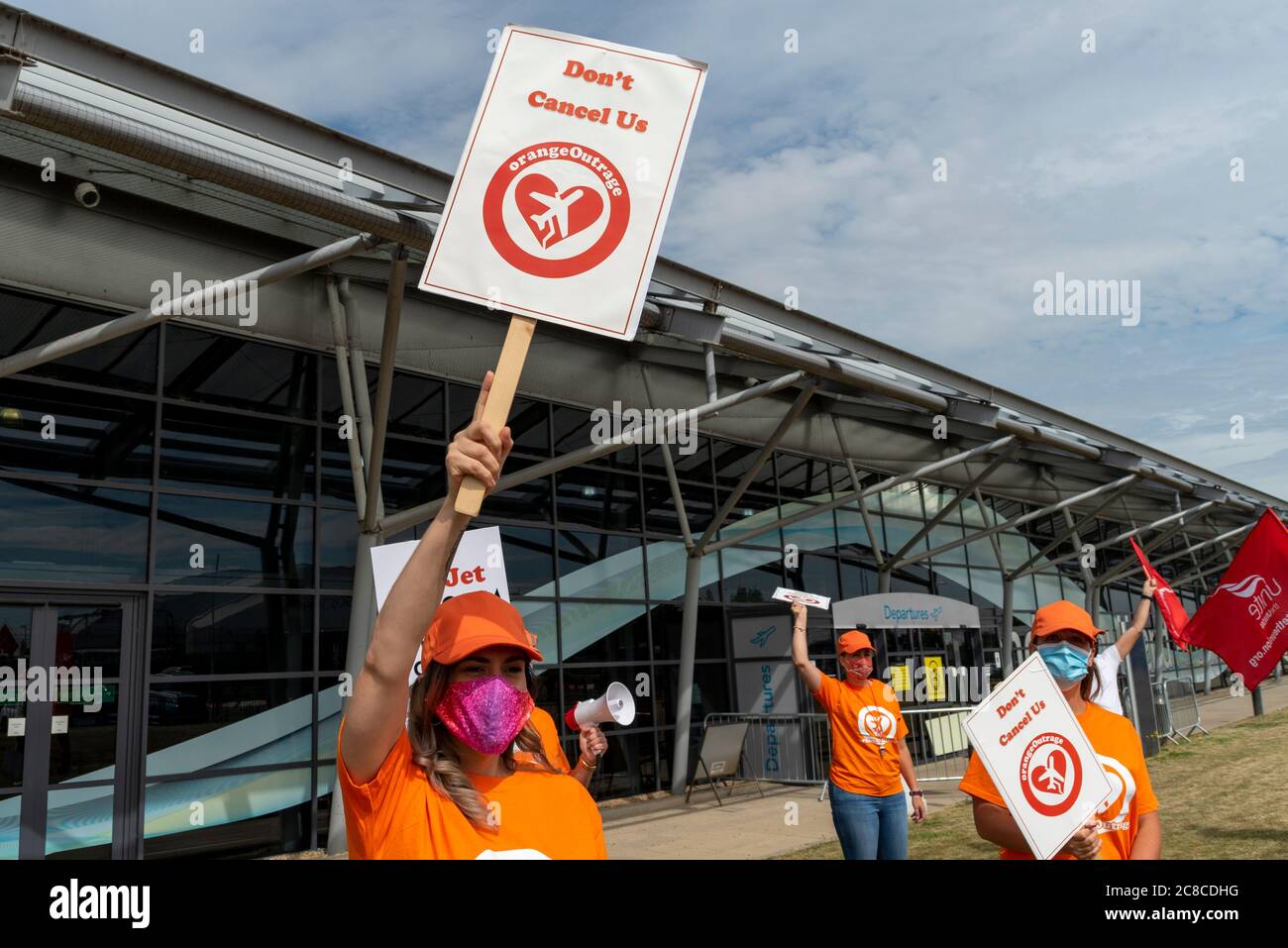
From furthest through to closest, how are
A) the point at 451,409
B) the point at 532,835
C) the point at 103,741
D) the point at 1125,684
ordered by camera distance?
the point at 1125,684 < the point at 451,409 < the point at 103,741 < the point at 532,835

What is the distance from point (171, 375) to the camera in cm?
1090

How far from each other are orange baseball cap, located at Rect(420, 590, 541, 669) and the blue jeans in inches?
178

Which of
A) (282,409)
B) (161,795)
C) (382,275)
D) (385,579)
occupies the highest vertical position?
(382,275)

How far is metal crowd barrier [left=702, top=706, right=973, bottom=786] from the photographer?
15.7 metres

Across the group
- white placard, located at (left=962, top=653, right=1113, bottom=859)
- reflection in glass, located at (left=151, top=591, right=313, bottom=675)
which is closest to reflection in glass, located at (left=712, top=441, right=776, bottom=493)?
reflection in glass, located at (left=151, top=591, right=313, bottom=675)

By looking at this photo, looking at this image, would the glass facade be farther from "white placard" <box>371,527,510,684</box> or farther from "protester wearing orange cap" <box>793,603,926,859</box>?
"protester wearing orange cap" <box>793,603,926,859</box>

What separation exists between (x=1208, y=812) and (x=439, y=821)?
12201 mm

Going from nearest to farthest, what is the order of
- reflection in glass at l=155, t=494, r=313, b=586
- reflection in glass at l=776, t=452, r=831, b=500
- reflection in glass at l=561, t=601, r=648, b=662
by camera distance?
1. reflection in glass at l=155, t=494, r=313, b=586
2. reflection in glass at l=561, t=601, r=648, b=662
3. reflection in glass at l=776, t=452, r=831, b=500

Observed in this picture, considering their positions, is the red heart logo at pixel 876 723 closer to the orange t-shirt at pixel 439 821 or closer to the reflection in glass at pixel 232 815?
the orange t-shirt at pixel 439 821

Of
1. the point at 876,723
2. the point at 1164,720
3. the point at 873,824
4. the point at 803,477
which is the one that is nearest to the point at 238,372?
the point at 876,723

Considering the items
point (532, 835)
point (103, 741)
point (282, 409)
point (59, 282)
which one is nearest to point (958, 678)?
point (282, 409)

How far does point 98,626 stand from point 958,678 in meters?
17.4

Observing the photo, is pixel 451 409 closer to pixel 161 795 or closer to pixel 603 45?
pixel 161 795

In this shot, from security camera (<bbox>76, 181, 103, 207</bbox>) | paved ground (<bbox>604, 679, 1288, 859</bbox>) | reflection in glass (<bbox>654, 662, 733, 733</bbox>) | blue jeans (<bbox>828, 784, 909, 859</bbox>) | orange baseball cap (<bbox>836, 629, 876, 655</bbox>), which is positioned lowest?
paved ground (<bbox>604, 679, 1288, 859</bbox>)
